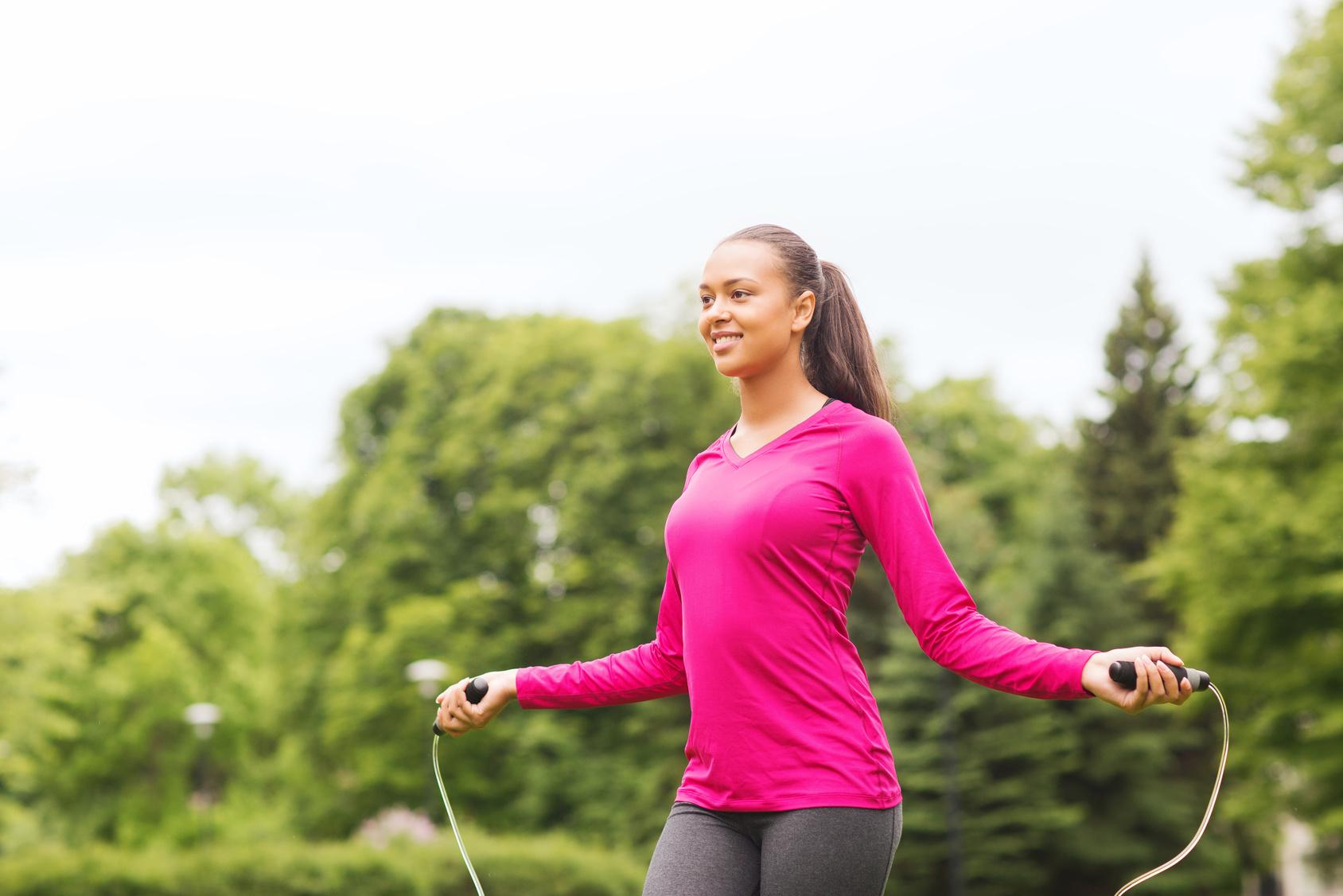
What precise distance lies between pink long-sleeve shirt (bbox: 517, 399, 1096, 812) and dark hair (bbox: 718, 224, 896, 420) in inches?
8.0

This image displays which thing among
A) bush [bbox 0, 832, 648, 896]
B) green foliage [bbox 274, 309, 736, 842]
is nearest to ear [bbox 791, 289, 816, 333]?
bush [bbox 0, 832, 648, 896]

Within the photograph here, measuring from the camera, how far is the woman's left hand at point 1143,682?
2408 millimetres

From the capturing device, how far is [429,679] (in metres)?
20.4

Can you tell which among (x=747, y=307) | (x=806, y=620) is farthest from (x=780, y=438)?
(x=806, y=620)

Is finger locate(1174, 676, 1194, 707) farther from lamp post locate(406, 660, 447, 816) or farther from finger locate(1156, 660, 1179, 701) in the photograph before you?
lamp post locate(406, 660, 447, 816)

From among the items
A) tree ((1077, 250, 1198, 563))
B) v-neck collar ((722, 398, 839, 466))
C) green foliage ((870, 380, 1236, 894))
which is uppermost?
tree ((1077, 250, 1198, 563))

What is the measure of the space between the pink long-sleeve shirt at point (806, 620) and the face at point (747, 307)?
0.62 ft

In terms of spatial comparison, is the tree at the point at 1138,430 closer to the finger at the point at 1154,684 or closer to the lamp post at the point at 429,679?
the lamp post at the point at 429,679

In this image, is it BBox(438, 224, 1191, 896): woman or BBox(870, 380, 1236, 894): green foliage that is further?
BBox(870, 380, 1236, 894): green foliage

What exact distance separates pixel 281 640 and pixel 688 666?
2869 centimetres

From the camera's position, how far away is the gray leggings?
8.53ft

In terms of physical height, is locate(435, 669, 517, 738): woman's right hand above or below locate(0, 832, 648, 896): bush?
above

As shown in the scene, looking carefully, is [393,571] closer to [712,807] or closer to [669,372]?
[669,372]

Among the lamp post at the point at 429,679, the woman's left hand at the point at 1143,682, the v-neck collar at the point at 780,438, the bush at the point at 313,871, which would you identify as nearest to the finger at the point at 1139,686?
the woman's left hand at the point at 1143,682
